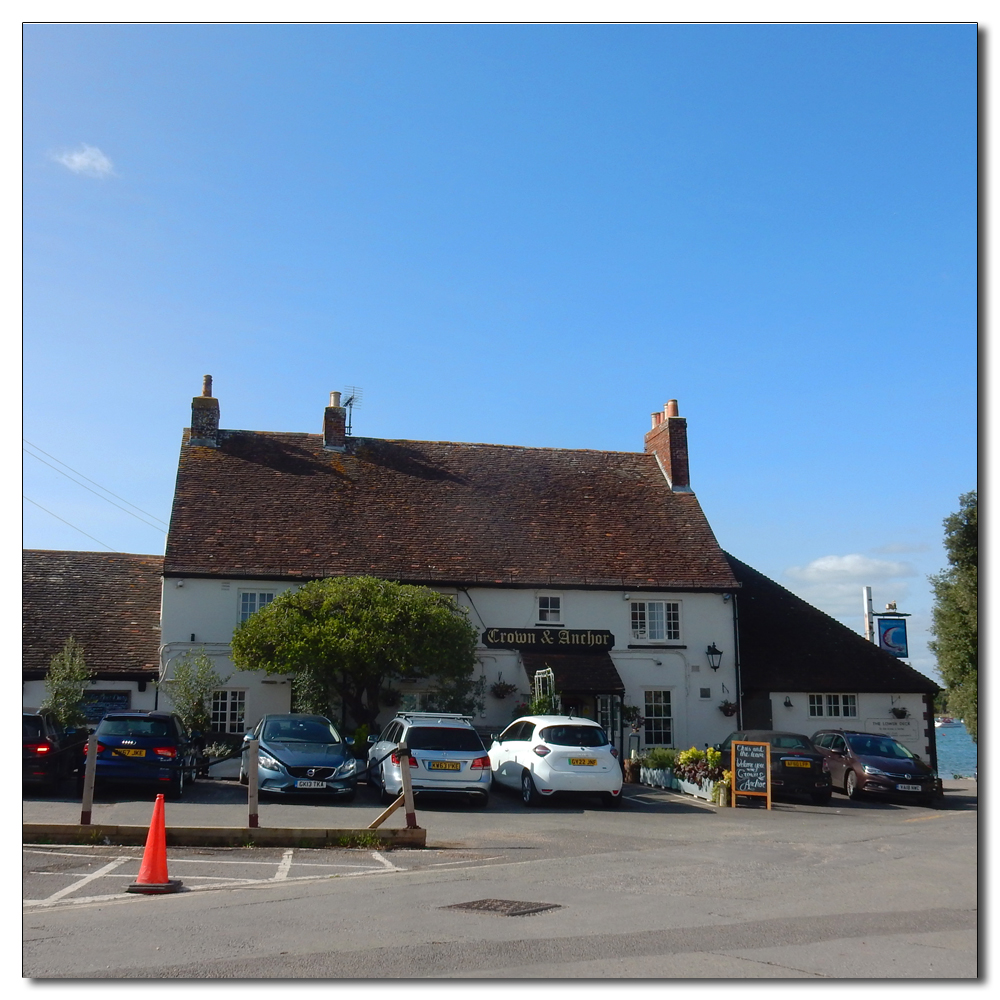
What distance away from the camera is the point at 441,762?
A: 17.6m

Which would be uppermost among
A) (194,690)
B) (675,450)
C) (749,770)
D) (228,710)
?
(675,450)

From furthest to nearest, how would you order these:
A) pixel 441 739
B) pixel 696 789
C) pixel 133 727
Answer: pixel 696 789, pixel 133 727, pixel 441 739

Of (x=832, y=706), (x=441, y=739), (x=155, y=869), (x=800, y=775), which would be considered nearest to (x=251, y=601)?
(x=441, y=739)

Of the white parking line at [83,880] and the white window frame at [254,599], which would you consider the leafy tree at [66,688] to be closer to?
the white window frame at [254,599]

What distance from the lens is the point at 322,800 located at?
58.1ft

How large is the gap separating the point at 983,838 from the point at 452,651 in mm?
17544

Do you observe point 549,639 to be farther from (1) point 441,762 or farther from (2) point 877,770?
(1) point 441,762

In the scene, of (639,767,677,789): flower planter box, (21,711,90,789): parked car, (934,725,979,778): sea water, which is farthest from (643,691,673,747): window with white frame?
(21,711,90,789): parked car

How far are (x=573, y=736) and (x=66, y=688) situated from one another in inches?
456

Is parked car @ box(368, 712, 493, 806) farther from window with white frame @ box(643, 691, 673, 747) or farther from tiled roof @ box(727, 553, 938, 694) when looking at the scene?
tiled roof @ box(727, 553, 938, 694)

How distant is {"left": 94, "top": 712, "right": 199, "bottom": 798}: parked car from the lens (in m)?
17.5

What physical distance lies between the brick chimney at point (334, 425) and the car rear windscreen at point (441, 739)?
14.7 m

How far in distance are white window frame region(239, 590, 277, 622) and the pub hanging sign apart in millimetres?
5677

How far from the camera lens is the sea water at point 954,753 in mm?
34456
